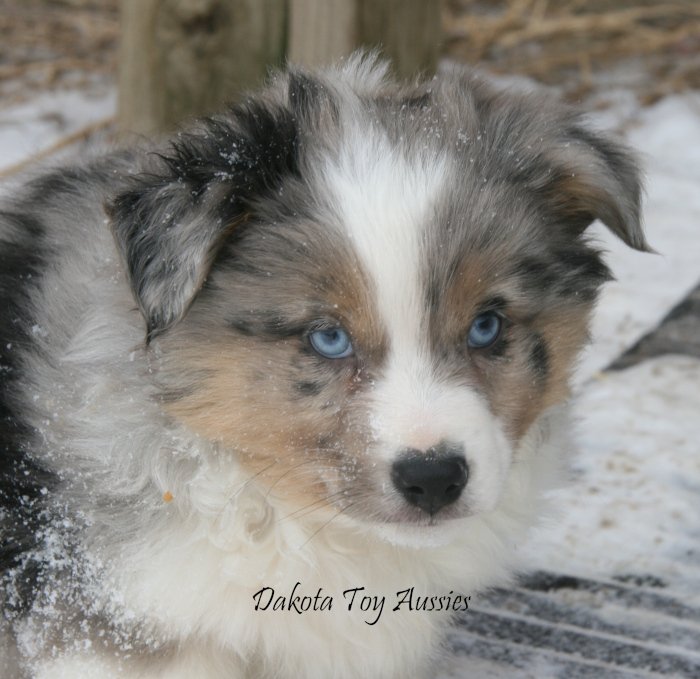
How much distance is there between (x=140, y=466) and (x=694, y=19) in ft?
23.3

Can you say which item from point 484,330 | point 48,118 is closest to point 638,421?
point 484,330

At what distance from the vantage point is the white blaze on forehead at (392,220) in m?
2.19

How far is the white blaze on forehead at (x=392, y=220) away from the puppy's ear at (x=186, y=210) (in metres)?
0.19

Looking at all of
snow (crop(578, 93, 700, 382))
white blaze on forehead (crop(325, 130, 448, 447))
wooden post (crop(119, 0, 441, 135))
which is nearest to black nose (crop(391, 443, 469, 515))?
white blaze on forehead (crop(325, 130, 448, 447))

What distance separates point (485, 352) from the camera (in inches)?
94.0

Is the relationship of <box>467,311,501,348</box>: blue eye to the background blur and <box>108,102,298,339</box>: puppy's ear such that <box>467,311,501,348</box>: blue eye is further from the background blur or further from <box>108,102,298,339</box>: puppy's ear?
the background blur

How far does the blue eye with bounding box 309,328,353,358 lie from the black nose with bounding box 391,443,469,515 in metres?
0.34

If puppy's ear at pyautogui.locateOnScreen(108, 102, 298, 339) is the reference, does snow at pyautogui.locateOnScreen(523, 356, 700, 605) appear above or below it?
below

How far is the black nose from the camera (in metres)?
2.07

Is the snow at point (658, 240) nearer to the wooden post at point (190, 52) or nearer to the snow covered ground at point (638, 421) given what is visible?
the snow covered ground at point (638, 421)

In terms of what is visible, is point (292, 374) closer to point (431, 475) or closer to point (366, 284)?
point (366, 284)

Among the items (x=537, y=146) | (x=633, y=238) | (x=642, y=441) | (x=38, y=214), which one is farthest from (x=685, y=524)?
(x=38, y=214)

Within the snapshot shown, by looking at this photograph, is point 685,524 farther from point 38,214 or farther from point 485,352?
point 38,214

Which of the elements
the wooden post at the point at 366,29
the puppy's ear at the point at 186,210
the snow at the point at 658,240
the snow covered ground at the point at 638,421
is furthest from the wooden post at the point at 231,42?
the puppy's ear at the point at 186,210
